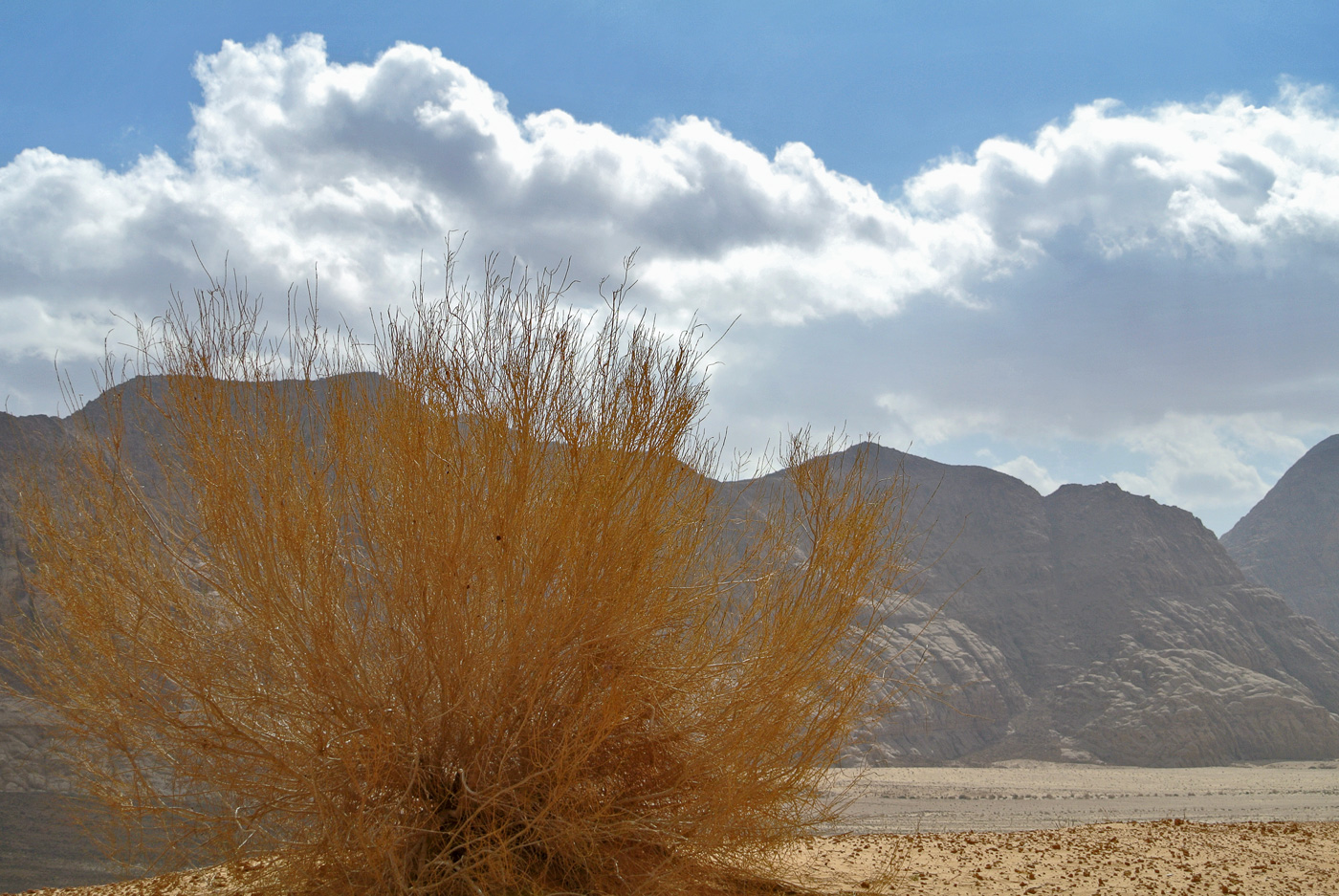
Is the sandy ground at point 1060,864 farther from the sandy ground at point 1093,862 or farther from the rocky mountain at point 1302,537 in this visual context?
the rocky mountain at point 1302,537

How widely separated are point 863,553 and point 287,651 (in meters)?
4.18

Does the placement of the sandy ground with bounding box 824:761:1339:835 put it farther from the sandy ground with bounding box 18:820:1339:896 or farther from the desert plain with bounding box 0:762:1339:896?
the sandy ground with bounding box 18:820:1339:896

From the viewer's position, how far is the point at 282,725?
5.51 meters

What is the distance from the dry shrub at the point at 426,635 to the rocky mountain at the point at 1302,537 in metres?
116

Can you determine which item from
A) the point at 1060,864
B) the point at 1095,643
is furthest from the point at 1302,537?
the point at 1060,864

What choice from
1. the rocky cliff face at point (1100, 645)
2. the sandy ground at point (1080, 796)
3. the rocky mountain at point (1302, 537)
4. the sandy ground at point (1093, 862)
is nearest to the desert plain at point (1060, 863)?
the sandy ground at point (1093, 862)

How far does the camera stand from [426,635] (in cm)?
511

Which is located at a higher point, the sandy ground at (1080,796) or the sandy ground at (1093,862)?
the sandy ground at (1093,862)

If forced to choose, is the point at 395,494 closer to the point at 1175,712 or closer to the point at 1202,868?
the point at 1202,868

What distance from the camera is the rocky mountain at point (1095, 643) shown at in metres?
53.1

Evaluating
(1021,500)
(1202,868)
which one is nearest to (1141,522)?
(1021,500)

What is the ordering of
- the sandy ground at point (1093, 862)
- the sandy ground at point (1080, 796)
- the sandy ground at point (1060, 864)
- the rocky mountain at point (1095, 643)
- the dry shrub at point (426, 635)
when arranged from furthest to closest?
the rocky mountain at point (1095, 643) < the sandy ground at point (1080, 796) < the sandy ground at point (1093, 862) < the sandy ground at point (1060, 864) < the dry shrub at point (426, 635)

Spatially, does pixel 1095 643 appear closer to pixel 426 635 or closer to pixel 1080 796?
pixel 1080 796

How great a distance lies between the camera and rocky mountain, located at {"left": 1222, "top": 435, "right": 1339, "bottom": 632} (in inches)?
3917
